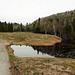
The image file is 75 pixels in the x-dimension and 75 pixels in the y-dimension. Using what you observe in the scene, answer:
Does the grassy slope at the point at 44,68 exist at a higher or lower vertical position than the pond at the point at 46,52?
higher

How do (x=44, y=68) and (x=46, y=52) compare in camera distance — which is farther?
Result: (x=46, y=52)

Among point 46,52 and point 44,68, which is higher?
point 44,68

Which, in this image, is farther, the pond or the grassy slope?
the pond

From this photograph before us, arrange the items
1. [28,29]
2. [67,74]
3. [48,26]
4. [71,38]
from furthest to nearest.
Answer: [28,29] < [48,26] < [71,38] < [67,74]

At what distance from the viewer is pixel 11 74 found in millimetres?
17031

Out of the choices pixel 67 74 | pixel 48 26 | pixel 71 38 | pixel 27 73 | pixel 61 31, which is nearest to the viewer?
pixel 67 74

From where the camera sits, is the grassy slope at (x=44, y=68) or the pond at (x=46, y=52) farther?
the pond at (x=46, y=52)

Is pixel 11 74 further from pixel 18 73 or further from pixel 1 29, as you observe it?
pixel 1 29

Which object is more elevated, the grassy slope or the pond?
the grassy slope

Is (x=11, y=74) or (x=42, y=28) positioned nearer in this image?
(x=11, y=74)

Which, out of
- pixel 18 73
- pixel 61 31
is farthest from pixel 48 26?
pixel 18 73

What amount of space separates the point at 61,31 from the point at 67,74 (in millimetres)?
88450

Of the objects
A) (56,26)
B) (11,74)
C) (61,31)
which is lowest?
(11,74)

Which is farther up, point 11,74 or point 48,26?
point 48,26
